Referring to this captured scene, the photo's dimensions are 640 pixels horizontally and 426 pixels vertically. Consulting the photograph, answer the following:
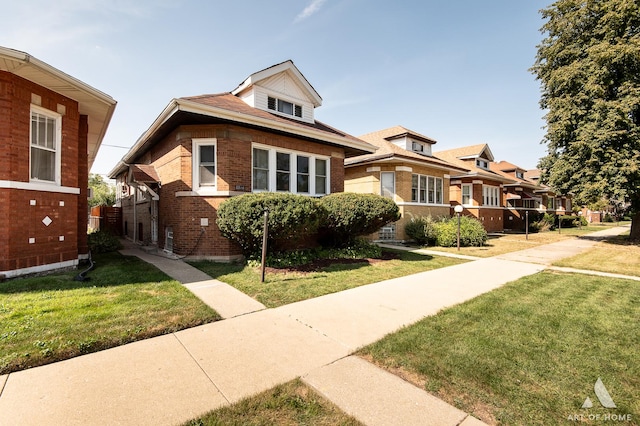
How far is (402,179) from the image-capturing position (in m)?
16.2

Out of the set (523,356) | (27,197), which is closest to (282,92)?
(27,197)

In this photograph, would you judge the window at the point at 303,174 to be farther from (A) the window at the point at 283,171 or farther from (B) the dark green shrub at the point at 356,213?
(B) the dark green shrub at the point at 356,213

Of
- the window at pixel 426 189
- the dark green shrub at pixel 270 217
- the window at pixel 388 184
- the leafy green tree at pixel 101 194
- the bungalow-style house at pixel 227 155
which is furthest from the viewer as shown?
the leafy green tree at pixel 101 194

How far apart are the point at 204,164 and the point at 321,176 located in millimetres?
4636

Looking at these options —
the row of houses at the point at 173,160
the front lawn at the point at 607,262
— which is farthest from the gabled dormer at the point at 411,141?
the front lawn at the point at 607,262

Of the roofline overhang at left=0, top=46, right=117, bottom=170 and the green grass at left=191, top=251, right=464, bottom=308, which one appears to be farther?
the green grass at left=191, top=251, right=464, bottom=308

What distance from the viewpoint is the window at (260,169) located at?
33.4ft

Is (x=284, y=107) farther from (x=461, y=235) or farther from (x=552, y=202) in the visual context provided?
(x=552, y=202)

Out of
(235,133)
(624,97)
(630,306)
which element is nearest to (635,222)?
(624,97)

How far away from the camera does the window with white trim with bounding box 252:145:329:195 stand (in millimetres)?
10289

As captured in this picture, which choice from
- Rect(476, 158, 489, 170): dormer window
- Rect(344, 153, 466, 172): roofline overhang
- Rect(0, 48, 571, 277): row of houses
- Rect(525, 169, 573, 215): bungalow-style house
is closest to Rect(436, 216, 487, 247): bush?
Rect(0, 48, 571, 277): row of houses

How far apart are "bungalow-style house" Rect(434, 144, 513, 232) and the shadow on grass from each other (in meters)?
19.8

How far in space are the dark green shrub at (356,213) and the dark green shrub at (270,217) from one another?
1281 mm

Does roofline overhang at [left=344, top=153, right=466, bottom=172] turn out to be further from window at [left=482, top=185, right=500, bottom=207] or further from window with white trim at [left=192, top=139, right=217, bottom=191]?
window with white trim at [left=192, top=139, right=217, bottom=191]
